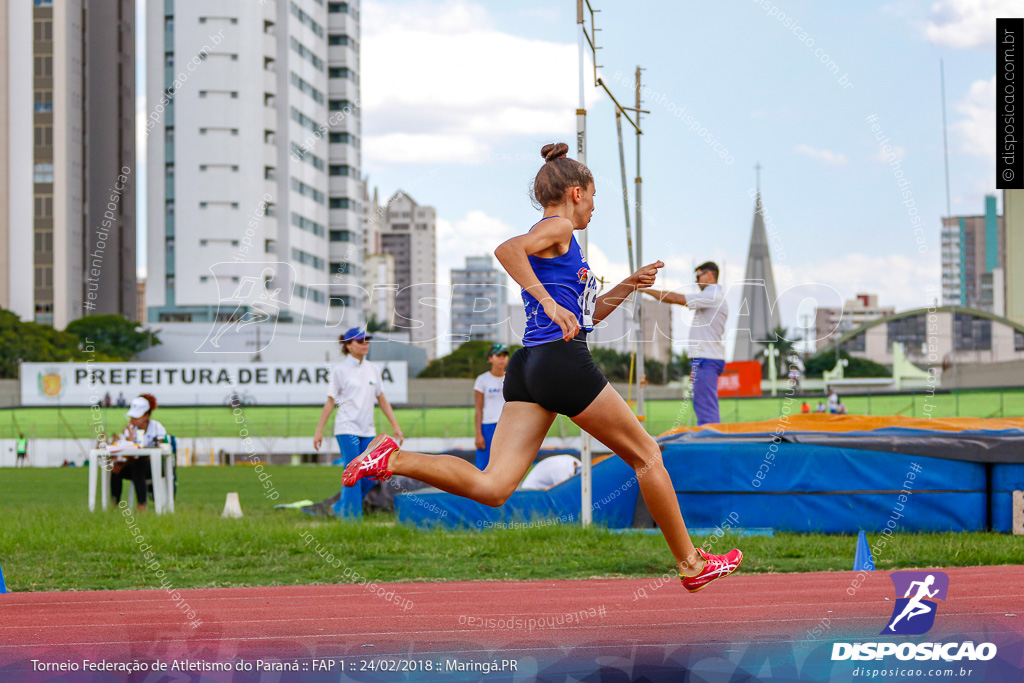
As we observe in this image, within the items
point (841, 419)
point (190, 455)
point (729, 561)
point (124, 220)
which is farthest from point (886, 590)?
point (124, 220)

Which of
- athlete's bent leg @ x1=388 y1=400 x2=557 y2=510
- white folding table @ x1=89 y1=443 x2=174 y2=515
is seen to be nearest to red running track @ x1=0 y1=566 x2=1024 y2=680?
athlete's bent leg @ x1=388 y1=400 x2=557 y2=510

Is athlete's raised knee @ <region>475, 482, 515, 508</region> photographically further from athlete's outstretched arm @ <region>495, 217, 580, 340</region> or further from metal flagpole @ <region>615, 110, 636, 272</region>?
metal flagpole @ <region>615, 110, 636, 272</region>

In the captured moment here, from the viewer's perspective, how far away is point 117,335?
71375 millimetres

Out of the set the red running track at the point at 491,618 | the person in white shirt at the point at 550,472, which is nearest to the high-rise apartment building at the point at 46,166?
the person in white shirt at the point at 550,472

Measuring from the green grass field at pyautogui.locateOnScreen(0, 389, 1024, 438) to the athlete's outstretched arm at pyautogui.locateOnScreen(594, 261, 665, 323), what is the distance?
96.0 feet

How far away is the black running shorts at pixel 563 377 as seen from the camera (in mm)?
3998

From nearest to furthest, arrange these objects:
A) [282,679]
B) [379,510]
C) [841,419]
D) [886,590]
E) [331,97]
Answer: [282,679], [886,590], [841,419], [379,510], [331,97]

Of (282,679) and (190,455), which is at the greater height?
(282,679)

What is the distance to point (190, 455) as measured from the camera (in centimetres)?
3775

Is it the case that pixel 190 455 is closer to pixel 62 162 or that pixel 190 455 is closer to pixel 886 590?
pixel 886 590

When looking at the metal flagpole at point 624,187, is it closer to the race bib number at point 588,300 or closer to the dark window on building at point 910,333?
the race bib number at point 588,300

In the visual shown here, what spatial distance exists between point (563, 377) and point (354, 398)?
617cm

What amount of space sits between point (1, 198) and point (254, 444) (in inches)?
2065

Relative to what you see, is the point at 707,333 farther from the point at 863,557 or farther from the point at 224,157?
the point at 224,157
